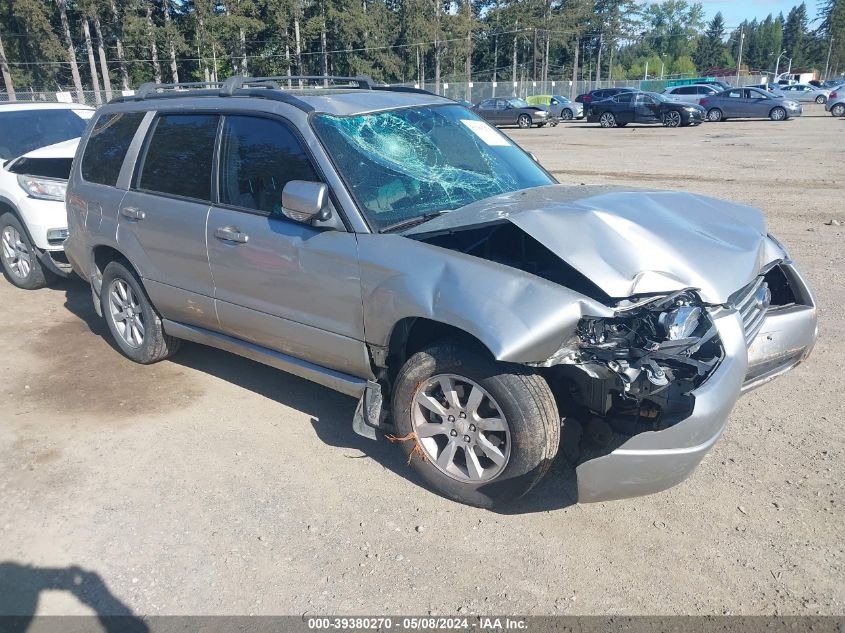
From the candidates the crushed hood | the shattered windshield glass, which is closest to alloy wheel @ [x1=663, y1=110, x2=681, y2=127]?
the shattered windshield glass

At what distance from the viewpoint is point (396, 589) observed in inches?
117

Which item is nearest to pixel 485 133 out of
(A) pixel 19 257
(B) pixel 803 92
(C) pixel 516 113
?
(A) pixel 19 257

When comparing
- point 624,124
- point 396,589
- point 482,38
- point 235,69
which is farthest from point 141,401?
point 482,38

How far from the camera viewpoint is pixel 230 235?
13.6 feet

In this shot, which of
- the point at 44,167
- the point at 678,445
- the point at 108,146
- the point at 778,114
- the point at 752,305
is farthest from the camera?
the point at 778,114

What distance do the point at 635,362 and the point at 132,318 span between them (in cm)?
393

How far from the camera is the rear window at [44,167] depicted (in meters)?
7.36

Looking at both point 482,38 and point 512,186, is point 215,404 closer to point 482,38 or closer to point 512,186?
point 512,186

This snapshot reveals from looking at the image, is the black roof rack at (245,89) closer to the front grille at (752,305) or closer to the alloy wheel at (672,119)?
the front grille at (752,305)

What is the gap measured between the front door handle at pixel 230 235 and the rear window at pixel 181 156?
302 mm

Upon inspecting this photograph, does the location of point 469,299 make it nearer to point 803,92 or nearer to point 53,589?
point 53,589

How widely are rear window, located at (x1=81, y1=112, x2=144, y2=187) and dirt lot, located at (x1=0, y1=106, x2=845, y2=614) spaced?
1.54 m

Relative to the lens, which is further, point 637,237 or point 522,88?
point 522,88

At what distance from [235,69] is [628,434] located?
66596mm
